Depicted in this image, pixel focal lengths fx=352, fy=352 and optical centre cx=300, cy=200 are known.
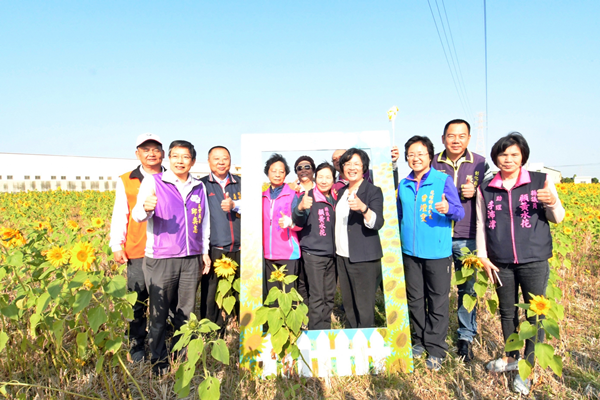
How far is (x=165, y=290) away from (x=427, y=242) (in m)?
2.47

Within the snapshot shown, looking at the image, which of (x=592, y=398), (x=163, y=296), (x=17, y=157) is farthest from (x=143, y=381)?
(x=17, y=157)

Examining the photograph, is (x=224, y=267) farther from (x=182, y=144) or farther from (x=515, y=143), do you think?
(x=515, y=143)

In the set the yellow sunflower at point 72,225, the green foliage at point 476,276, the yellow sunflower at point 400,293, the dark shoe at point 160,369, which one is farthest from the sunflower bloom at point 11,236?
the green foliage at point 476,276

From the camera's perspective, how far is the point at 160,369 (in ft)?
10.5

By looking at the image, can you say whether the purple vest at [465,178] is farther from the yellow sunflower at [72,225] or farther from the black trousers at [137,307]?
the yellow sunflower at [72,225]

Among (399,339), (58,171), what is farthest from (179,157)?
(58,171)

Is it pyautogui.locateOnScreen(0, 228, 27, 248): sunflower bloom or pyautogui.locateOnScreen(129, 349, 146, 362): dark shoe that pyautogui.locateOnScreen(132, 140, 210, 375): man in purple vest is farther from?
pyautogui.locateOnScreen(0, 228, 27, 248): sunflower bloom

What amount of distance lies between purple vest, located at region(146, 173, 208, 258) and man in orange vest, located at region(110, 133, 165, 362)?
44cm

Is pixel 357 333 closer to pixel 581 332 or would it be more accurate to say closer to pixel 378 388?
pixel 378 388

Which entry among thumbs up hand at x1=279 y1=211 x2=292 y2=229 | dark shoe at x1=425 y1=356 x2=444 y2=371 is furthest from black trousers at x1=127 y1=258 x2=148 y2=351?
dark shoe at x1=425 y1=356 x2=444 y2=371

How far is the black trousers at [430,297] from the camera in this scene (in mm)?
3350

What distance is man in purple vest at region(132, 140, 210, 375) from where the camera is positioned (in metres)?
3.17

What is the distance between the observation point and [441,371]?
326 centimetres

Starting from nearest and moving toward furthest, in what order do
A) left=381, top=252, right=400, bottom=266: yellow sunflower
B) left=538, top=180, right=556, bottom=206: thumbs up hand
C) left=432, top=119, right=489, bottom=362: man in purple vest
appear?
1. left=538, top=180, right=556, bottom=206: thumbs up hand
2. left=381, top=252, right=400, bottom=266: yellow sunflower
3. left=432, top=119, right=489, bottom=362: man in purple vest
